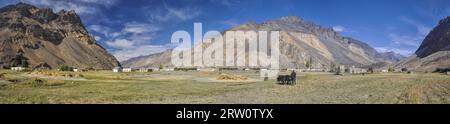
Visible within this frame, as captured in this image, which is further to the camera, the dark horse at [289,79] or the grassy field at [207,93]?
the dark horse at [289,79]

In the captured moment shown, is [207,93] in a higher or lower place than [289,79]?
lower

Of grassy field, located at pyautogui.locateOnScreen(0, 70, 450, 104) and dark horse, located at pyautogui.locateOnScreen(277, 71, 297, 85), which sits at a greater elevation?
dark horse, located at pyautogui.locateOnScreen(277, 71, 297, 85)

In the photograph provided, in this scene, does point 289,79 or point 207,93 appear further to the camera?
point 289,79

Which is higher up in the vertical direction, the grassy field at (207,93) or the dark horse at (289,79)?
the dark horse at (289,79)

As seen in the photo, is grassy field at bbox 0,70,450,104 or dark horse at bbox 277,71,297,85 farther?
dark horse at bbox 277,71,297,85
